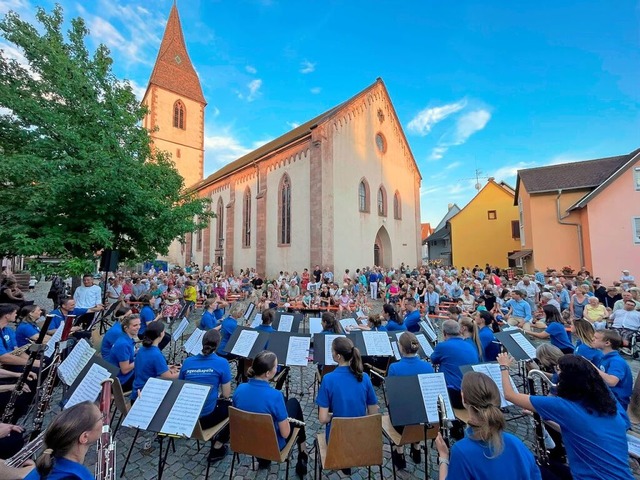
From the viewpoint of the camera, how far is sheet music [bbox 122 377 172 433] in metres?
2.85

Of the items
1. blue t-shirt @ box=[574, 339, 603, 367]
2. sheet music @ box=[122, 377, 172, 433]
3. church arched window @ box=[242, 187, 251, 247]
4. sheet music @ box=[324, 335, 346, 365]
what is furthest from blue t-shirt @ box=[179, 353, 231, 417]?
church arched window @ box=[242, 187, 251, 247]

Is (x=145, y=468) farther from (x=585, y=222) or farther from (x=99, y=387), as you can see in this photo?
(x=585, y=222)

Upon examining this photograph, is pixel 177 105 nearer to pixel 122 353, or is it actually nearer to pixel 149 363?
pixel 122 353

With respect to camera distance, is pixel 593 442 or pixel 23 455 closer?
pixel 593 442

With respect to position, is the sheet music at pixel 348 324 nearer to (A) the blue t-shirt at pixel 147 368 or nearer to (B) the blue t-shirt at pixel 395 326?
(B) the blue t-shirt at pixel 395 326

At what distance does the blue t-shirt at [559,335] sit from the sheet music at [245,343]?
512cm

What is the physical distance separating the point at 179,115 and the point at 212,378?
3897cm

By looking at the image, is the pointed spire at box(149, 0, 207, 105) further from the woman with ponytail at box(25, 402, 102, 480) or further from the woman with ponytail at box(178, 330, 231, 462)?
the woman with ponytail at box(25, 402, 102, 480)

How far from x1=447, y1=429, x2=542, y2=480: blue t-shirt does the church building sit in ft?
54.0

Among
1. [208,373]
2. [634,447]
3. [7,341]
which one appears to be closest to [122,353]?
[208,373]

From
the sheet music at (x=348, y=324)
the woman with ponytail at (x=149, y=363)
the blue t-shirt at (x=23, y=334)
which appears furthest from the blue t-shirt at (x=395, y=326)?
the blue t-shirt at (x=23, y=334)

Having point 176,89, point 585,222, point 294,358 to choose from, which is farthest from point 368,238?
point 176,89

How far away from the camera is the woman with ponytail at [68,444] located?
1.70 m

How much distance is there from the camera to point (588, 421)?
2.21m
